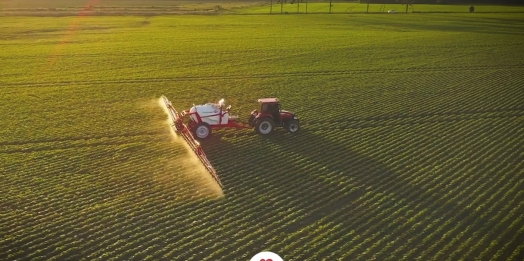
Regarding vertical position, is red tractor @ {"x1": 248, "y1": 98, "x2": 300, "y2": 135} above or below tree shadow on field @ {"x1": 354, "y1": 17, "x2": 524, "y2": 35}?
below

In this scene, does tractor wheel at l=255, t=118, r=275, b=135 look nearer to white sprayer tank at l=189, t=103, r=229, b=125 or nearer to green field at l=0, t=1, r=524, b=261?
green field at l=0, t=1, r=524, b=261

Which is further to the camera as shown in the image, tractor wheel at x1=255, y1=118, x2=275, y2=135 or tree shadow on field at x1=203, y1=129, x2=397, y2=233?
tractor wheel at x1=255, y1=118, x2=275, y2=135

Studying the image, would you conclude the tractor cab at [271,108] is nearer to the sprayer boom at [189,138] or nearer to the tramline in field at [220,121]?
the tramline in field at [220,121]

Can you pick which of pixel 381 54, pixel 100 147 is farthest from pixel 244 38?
pixel 100 147

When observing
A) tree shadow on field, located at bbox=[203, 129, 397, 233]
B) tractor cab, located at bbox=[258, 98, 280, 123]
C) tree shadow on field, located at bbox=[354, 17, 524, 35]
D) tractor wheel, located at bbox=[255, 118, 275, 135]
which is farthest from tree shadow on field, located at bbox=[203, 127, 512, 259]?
tree shadow on field, located at bbox=[354, 17, 524, 35]

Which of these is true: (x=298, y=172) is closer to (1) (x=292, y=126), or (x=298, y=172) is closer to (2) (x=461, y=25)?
(1) (x=292, y=126)

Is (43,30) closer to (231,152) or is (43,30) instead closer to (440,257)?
(231,152)

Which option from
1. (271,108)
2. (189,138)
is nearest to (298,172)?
(271,108)
